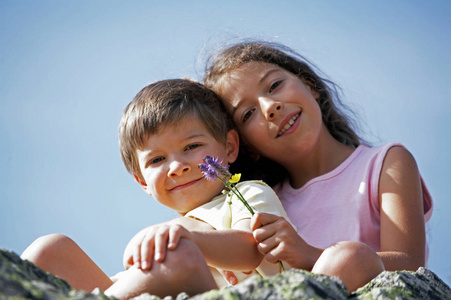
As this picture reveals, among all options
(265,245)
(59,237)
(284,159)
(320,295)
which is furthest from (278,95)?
(320,295)

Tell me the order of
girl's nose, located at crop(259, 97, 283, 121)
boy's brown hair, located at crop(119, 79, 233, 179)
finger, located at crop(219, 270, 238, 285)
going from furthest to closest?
girl's nose, located at crop(259, 97, 283, 121) → boy's brown hair, located at crop(119, 79, 233, 179) → finger, located at crop(219, 270, 238, 285)

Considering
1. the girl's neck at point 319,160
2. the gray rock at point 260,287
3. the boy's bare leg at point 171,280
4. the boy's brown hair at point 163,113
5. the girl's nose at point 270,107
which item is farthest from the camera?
the girl's neck at point 319,160

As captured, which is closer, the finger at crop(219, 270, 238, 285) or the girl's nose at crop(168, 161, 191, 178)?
the finger at crop(219, 270, 238, 285)

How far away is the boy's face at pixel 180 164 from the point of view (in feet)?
9.84

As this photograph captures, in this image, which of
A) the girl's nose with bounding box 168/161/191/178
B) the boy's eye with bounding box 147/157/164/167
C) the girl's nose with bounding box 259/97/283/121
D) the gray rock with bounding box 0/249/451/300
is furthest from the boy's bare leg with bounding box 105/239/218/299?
the girl's nose with bounding box 259/97/283/121

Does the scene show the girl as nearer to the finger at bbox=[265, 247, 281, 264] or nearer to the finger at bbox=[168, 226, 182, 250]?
the finger at bbox=[265, 247, 281, 264]

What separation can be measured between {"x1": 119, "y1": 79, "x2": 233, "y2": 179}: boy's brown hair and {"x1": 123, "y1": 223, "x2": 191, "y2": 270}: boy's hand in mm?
1158

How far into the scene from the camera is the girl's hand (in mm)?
2395

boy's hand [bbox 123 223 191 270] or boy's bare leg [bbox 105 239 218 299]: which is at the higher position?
boy's hand [bbox 123 223 191 270]

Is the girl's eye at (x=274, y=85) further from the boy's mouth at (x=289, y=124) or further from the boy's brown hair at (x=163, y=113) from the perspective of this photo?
the boy's brown hair at (x=163, y=113)

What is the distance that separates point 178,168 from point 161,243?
1.06m

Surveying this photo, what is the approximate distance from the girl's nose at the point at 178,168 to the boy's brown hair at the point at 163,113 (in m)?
0.24

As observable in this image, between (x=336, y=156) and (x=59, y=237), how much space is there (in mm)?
2196

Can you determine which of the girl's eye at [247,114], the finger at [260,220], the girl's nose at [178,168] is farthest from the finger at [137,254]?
the girl's eye at [247,114]
